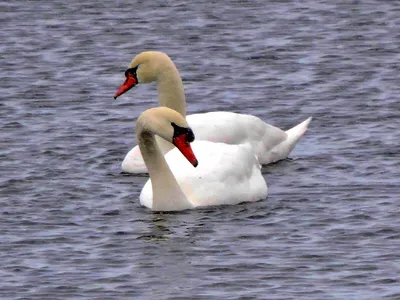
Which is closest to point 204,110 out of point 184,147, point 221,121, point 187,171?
point 221,121

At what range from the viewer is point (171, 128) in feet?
52.6

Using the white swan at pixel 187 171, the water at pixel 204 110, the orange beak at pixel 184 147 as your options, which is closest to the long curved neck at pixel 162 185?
the white swan at pixel 187 171

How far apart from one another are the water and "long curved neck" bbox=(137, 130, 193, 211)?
0.35ft

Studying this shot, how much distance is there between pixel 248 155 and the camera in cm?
1716

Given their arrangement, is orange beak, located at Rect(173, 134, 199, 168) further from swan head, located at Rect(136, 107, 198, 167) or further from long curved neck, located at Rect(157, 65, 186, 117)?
long curved neck, located at Rect(157, 65, 186, 117)

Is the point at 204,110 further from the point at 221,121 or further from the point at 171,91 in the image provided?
the point at 221,121

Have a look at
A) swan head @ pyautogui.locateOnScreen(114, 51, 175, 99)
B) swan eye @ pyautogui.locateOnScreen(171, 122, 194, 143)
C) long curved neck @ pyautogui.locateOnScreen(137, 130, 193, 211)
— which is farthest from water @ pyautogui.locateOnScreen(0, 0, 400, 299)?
swan head @ pyautogui.locateOnScreen(114, 51, 175, 99)

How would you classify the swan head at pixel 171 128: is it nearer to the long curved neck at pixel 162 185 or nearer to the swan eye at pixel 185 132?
the swan eye at pixel 185 132

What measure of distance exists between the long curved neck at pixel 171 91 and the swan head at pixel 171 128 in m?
2.55

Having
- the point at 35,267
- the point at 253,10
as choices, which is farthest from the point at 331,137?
the point at 253,10

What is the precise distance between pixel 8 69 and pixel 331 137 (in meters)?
6.76

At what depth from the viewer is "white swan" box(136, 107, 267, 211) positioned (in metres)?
16.1

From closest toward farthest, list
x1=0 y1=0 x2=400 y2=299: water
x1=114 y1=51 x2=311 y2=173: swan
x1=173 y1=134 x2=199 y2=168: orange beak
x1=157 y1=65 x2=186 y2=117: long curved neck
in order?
x1=0 y1=0 x2=400 y2=299: water, x1=173 y1=134 x2=199 y2=168: orange beak, x1=114 y1=51 x2=311 y2=173: swan, x1=157 y1=65 x2=186 y2=117: long curved neck

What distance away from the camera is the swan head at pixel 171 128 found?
16.0 meters
